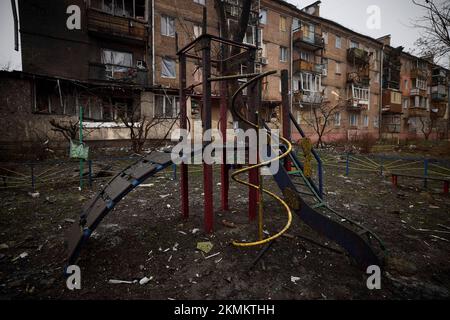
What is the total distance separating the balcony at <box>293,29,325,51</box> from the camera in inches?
850

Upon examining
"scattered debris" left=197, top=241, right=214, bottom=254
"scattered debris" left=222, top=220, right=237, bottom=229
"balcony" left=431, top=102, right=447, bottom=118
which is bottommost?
"scattered debris" left=197, top=241, right=214, bottom=254

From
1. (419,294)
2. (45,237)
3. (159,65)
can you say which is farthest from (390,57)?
(45,237)

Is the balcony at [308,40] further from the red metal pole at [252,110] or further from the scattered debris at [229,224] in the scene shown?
the scattered debris at [229,224]

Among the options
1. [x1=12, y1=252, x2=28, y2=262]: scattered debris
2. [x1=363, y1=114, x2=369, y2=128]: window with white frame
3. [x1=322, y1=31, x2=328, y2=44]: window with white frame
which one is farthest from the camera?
[x1=363, y1=114, x2=369, y2=128]: window with white frame

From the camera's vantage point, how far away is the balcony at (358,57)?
25.5 metres

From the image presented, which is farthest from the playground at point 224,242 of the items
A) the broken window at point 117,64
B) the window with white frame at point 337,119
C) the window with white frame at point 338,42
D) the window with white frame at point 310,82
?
the window with white frame at point 338,42

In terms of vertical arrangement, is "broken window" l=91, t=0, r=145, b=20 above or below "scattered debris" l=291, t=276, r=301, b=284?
above

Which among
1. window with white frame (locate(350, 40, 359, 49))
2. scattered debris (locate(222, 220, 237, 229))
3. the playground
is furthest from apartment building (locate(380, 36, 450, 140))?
scattered debris (locate(222, 220, 237, 229))

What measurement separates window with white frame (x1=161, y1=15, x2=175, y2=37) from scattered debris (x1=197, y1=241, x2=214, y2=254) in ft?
56.2

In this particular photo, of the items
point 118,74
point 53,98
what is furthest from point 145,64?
point 53,98

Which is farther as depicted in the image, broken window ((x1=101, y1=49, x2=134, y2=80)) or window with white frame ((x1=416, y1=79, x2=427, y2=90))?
window with white frame ((x1=416, y1=79, x2=427, y2=90))

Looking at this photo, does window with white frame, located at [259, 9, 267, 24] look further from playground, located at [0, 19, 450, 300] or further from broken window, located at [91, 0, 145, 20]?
playground, located at [0, 19, 450, 300]

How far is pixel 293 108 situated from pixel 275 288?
21.7 metres

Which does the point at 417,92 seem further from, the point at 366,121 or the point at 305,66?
the point at 305,66
